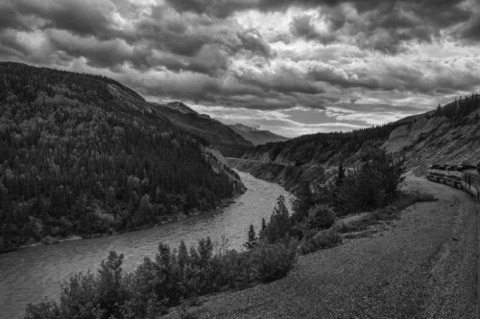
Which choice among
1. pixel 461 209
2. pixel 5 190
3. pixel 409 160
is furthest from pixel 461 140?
pixel 5 190

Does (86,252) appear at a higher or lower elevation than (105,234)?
lower

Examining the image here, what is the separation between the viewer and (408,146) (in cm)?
9788

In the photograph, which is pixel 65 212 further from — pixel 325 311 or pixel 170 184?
pixel 325 311

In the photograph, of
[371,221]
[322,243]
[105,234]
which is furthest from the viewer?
[105,234]

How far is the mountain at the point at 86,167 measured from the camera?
58.0 metres

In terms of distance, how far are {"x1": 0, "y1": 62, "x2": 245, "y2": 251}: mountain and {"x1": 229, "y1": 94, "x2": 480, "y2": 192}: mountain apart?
26.8 m

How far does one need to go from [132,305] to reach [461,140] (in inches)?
3262

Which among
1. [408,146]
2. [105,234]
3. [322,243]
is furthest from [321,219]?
[408,146]

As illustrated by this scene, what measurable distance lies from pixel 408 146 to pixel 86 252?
89.5m

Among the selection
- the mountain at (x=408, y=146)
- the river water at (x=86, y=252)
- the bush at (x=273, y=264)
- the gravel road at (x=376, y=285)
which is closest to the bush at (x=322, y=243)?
the gravel road at (x=376, y=285)

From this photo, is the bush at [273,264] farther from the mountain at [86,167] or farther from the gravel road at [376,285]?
the mountain at [86,167]

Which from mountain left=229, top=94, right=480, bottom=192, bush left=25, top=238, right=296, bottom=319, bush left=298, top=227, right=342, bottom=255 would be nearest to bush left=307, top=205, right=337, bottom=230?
bush left=298, top=227, right=342, bottom=255

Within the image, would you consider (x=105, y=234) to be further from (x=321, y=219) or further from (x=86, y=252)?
(x=321, y=219)

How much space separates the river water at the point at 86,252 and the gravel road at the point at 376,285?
10.7m
